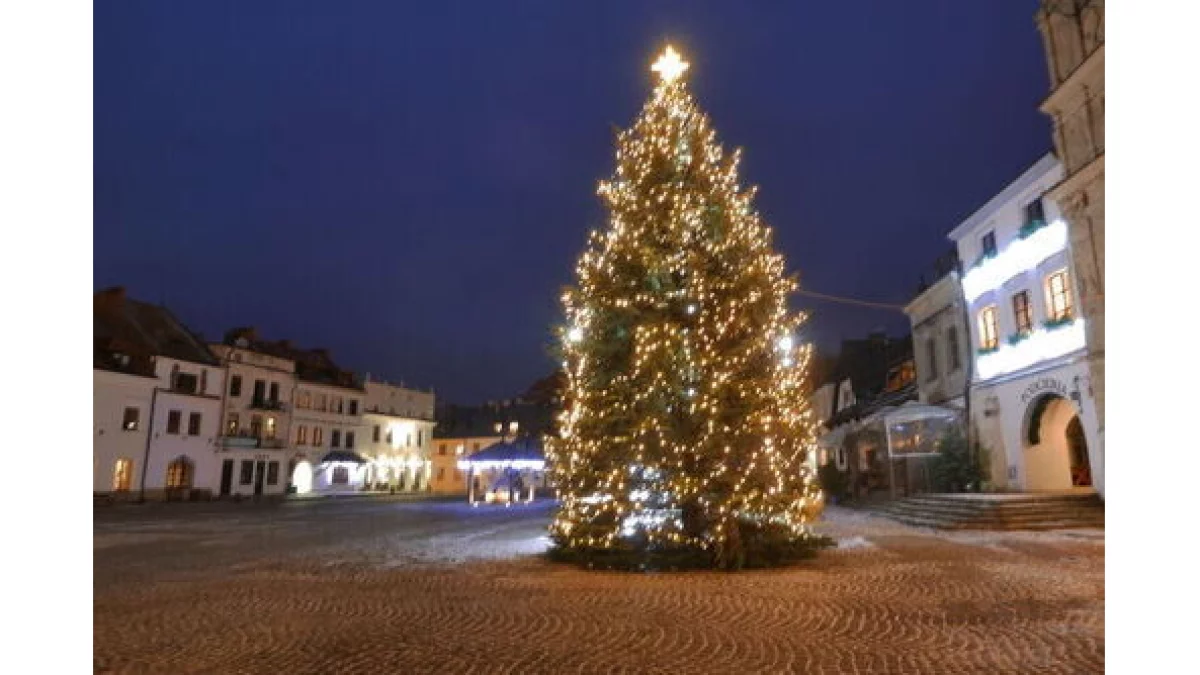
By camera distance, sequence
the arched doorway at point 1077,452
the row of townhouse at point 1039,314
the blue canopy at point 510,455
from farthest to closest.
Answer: the blue canopy at point 510,455, the arched doorway at point 1077,452, the row of townhouse at point 1039,314

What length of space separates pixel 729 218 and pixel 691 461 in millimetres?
4083

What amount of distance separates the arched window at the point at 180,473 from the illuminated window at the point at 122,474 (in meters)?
2.50

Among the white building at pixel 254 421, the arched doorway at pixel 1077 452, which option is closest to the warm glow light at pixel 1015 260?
the arched doorway at pixel 1077 452

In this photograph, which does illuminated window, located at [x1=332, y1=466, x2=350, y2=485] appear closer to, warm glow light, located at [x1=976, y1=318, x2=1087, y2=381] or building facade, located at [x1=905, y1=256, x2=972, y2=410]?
building facade, located at [x1=905, y1=256, x2=972, y2=410]

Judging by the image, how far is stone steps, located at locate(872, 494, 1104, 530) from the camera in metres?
16.7

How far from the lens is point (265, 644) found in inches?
267

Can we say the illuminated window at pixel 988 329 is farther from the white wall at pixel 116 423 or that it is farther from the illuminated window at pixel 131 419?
the illuminated window at pixel 131 419

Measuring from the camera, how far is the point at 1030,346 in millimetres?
19875

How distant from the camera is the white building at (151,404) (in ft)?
A: 120

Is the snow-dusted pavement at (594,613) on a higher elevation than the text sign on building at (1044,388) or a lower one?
lower

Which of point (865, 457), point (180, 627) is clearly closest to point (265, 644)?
point (180, 627)

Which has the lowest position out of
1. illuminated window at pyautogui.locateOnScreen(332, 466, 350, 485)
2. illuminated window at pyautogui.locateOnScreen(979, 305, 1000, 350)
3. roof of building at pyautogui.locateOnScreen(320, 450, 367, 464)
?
illuminated window at pyautogui.locateOnScreen(332, 466, 350, 485)

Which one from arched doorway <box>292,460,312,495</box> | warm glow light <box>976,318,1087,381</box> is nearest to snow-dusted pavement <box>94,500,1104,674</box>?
warm glow light <box>976,318,1087,381</box>

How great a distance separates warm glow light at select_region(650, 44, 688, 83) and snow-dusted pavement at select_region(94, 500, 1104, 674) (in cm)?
849
